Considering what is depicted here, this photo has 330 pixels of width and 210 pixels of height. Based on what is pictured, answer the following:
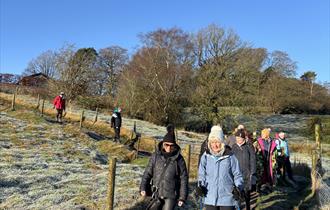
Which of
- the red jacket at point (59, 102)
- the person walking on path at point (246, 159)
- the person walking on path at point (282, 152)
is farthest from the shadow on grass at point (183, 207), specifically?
the red jacket at point (59, 102)

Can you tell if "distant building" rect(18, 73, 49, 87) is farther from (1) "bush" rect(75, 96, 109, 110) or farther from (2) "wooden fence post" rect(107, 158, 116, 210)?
(2) "wooden fence post" rect(107, 158, 116, 210)

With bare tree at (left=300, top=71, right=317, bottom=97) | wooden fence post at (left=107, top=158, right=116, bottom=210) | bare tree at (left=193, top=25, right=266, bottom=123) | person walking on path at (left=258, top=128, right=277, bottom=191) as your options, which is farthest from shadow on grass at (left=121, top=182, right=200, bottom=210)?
bare tree at (left=300, top=71, right=317, bottom=97)

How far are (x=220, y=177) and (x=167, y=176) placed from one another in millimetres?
920

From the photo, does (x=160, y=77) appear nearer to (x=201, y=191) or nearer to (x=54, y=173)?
(x=54, y=173)

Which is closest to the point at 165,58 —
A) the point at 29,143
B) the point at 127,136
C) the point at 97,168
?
the point at 127,136

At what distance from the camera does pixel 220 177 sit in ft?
18.8

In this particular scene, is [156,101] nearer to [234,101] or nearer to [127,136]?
[234,101]

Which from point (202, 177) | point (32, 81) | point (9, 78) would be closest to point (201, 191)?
point (202, 177)

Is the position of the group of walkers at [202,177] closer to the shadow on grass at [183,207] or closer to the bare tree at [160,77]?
the shadow on grass at [183,207]

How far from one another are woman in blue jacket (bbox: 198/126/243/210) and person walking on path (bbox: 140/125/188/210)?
0.56m

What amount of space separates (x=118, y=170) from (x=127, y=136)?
553 inches

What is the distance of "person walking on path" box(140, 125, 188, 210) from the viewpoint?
629cm

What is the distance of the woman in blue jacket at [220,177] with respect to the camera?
5.73m

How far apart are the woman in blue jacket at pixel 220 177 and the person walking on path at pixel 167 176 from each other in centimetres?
56
